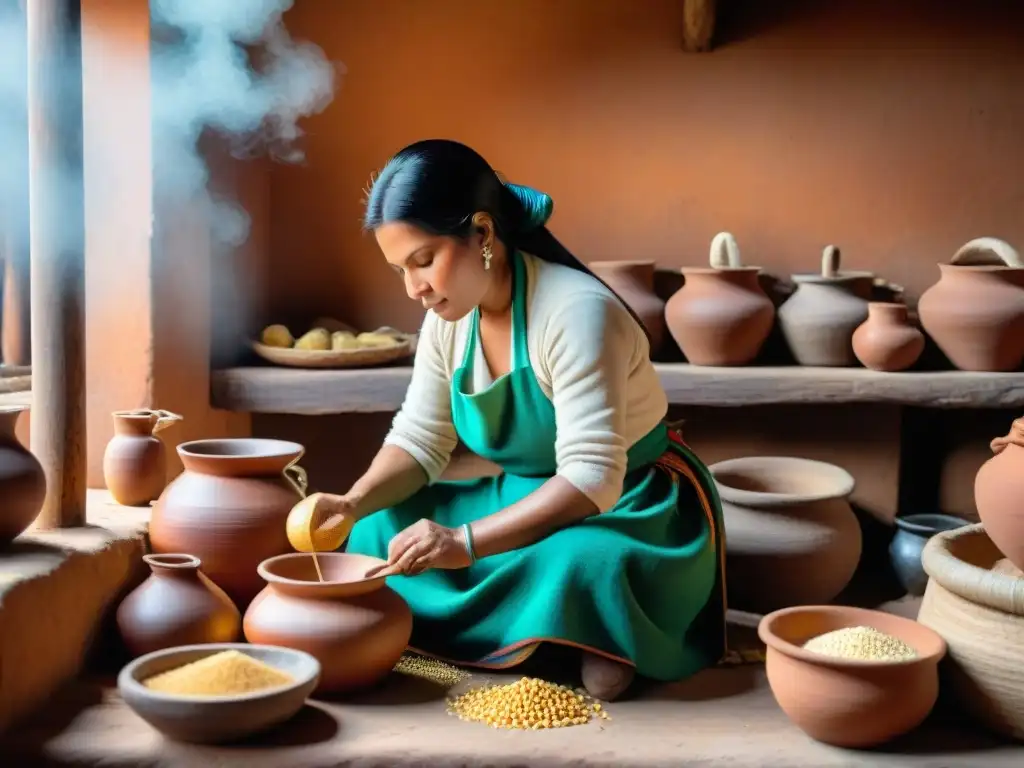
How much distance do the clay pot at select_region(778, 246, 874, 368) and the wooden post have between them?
2.54 meters

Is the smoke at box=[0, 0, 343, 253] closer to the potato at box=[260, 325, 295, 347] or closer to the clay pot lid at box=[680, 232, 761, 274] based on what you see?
the potato at box=[260, 325, 295, 347]

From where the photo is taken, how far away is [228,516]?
120 inches

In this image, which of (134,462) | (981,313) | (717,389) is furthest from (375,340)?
(981,313)

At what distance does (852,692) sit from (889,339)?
6.58 ft

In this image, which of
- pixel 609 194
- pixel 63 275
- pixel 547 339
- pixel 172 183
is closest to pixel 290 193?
pixel 172 183

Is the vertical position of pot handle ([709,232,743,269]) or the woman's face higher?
pot handle ([709,232,743,269])

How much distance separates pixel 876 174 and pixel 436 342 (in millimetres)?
2277

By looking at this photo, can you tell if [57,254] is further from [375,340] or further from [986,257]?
[986,257]

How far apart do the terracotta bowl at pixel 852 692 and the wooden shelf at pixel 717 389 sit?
5.37ft

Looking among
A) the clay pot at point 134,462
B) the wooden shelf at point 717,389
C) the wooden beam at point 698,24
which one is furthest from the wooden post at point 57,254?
the wooden beam at point 698,24

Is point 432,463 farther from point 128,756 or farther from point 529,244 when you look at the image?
point 128,756

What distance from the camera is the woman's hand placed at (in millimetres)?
2676

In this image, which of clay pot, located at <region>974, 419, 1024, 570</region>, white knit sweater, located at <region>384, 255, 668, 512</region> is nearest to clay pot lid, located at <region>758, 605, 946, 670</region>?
clay pot, located at <region>974, 419, 1024, 570</region>

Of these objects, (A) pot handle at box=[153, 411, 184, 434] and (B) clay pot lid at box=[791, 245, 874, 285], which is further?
(B) clay pot lid at box=[791, 245, 874, 285]
